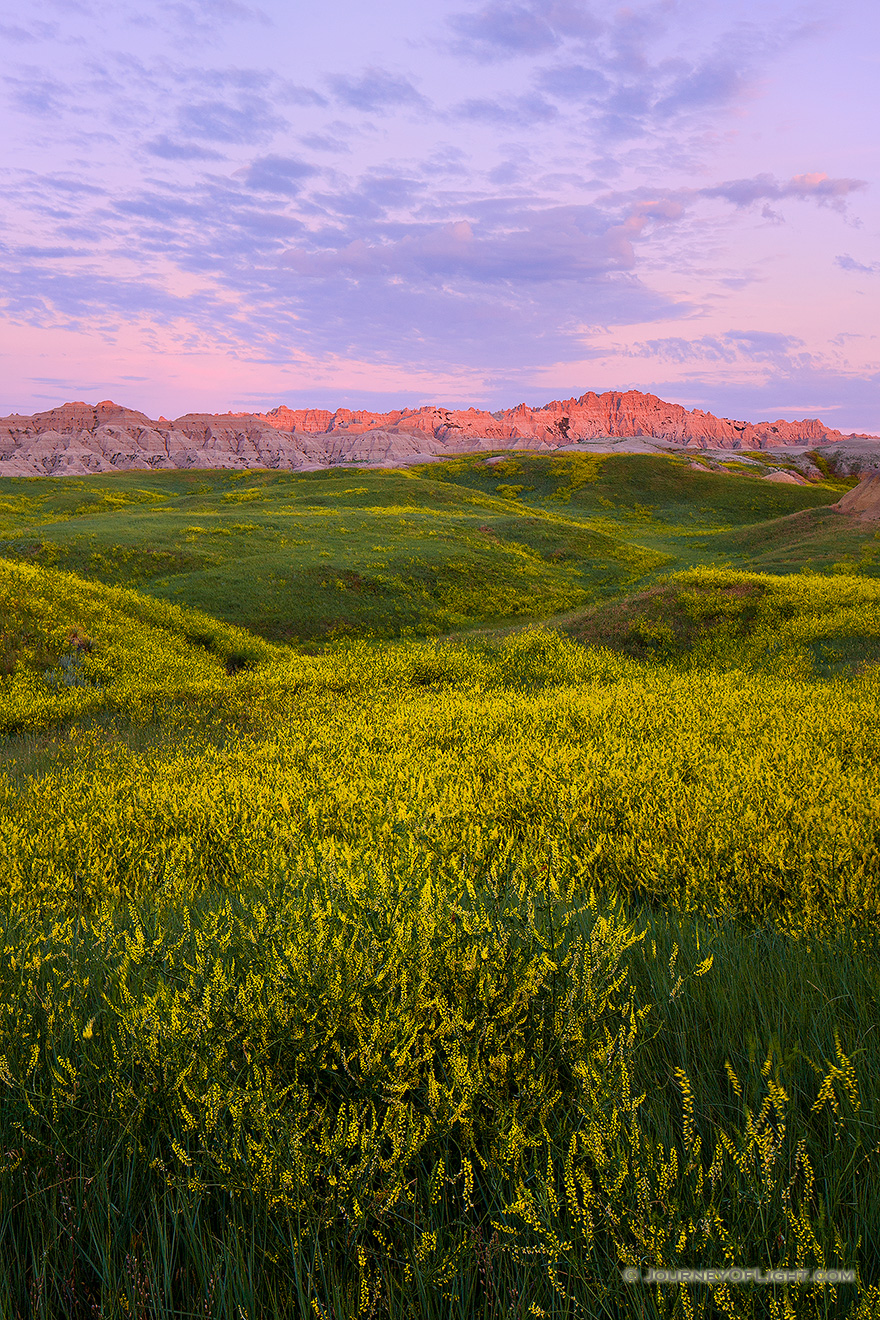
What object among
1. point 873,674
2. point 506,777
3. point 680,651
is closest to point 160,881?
point 506,777

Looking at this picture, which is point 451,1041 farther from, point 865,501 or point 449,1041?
point 865,501

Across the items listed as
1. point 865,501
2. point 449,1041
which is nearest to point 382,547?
point 865,501

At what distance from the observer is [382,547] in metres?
33.8

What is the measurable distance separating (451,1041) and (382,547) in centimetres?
3216

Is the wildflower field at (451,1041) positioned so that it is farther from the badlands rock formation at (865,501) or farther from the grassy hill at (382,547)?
the badlands rock formation at (865,501)

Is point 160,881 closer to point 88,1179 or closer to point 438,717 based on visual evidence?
point 88,1179

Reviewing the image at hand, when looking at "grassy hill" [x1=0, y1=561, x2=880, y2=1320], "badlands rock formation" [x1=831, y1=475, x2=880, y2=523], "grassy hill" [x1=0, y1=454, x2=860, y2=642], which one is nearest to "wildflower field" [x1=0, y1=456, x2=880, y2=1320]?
"grassy hill" [x1=0, y1=561, x2=880, y2=1320]

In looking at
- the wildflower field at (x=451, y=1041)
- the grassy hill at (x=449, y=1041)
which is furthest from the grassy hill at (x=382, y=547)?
the grassy hill at (x=449, y=1041)

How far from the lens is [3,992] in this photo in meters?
3.52

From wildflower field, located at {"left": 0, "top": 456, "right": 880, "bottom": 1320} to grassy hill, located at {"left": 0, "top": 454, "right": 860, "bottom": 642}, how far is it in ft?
59.6

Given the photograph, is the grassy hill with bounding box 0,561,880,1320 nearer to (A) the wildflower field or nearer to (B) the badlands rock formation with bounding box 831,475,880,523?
(A) the wildflower field

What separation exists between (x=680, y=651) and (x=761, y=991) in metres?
14.4

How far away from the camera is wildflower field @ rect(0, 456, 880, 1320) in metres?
Answer: 1.90

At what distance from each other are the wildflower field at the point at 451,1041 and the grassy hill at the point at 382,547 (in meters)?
18.2
